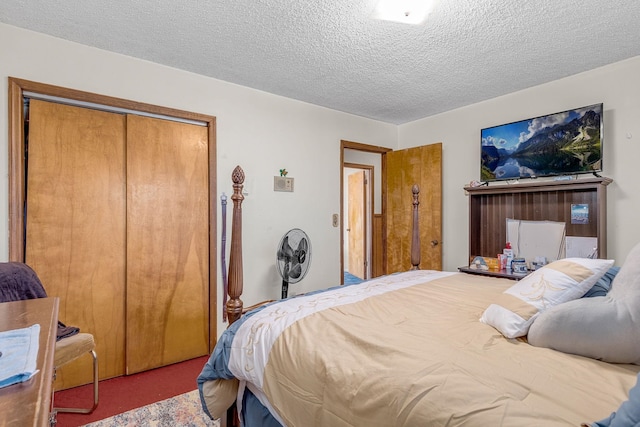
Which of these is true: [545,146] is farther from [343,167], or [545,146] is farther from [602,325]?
[602,325]

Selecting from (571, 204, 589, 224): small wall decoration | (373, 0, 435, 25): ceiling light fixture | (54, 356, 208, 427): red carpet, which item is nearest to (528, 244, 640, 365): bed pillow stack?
(373, 0, 435, 25): ceiling light fixture

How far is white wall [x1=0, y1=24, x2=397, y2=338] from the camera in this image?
7.05 ft

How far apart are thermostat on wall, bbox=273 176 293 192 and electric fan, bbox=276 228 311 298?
0.57m

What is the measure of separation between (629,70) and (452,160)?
1.59 m

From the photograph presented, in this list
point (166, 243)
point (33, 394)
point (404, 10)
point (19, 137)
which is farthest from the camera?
point (166, 243)

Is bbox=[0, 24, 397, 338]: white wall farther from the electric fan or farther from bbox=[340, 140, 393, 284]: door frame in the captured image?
the electric fan

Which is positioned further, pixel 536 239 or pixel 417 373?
pixel 536 239

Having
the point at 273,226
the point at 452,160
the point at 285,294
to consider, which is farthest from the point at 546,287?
the point at 452,160

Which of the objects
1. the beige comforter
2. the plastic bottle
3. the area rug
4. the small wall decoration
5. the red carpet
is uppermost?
the small wall decoration

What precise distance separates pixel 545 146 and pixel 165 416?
3.71 metres

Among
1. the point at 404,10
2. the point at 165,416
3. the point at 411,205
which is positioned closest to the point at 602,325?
the point at 404,10

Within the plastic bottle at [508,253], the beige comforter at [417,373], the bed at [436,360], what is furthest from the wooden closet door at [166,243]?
the plastic bottle at [508,253]

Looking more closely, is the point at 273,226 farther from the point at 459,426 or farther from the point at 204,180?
the point at 459,426

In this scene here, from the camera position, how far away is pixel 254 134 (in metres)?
3.11
